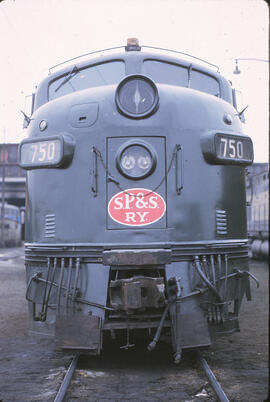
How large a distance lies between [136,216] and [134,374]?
1.52m

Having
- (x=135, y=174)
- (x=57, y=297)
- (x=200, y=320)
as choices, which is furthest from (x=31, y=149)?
(x=200, y=320)

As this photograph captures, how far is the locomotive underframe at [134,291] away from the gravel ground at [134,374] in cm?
31

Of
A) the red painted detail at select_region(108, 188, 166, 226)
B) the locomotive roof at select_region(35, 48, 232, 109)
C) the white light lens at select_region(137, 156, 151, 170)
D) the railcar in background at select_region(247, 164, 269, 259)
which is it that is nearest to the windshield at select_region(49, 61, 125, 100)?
the locomotive roof at select_region(35, 48, 232, 109)

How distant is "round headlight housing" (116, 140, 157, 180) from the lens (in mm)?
4254

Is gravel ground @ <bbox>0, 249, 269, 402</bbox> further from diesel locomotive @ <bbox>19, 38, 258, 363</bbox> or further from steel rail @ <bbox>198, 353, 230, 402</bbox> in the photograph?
diesel locomotive @ <bbox>19, 38, 258, 363</bbox>

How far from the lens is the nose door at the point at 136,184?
13.7 feet

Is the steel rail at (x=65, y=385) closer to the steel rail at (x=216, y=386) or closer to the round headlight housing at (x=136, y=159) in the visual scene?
the steel rail at (x=216, y=386)

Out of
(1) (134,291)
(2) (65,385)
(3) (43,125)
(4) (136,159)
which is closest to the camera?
(2) (65,385)

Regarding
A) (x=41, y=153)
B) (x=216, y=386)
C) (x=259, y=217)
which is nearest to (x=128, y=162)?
(x=41, y=153)

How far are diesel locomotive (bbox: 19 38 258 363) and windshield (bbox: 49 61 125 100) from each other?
2.24 feet

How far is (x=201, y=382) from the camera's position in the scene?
393cm

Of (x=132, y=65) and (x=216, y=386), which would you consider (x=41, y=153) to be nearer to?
(x=132, y=65)

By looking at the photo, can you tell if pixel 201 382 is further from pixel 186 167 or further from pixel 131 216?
pixel 186 167

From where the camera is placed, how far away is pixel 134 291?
12.8 ft
